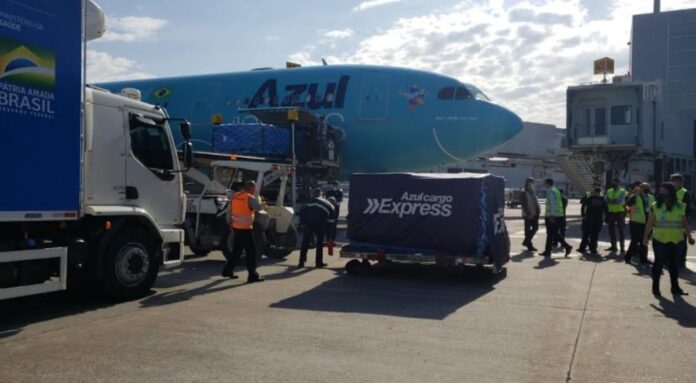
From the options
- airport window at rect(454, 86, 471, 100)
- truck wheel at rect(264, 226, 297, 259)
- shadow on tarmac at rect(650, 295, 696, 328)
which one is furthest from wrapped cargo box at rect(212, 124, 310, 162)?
shadow on tarmac at rect(650, 295, 696, 328)

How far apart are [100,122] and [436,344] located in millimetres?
5068

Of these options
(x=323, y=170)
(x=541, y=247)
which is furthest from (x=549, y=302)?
(x=323, y=170)

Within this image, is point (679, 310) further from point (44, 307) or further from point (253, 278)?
point (44, 307)

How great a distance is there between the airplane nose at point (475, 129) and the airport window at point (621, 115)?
13583 millimetres

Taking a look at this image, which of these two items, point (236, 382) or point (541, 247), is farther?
point (541, 247)

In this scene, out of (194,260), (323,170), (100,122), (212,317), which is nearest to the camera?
(212,317)

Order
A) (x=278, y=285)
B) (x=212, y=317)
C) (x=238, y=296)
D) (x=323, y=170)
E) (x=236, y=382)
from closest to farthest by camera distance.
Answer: (x=236, y=382)
(x=212, y=317)
(x=238, y=296)
(x=278, y=285)
(x=323, y=170)

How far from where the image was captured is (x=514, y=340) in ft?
21.5

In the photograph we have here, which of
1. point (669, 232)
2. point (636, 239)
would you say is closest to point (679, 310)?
point (669, 232)

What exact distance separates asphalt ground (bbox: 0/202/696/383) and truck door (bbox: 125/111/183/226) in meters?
1.20

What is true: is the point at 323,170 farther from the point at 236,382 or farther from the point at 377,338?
the point at 236,382

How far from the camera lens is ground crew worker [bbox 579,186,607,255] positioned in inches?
577

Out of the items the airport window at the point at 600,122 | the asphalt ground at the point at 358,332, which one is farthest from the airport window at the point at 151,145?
the airport window at the point at 600,122

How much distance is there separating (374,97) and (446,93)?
6.76 ft
